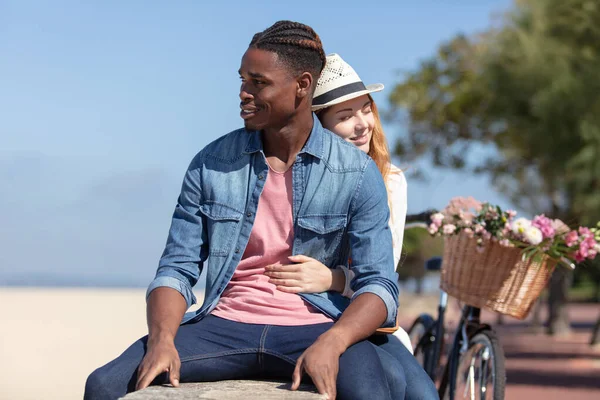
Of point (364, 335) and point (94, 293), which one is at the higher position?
point (364, 335)

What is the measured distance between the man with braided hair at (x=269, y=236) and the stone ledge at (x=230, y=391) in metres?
0.08

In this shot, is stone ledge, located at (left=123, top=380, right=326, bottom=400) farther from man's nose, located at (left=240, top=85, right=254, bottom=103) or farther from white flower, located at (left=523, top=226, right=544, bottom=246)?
white flower, located at (left=523, top=226, right=544, bottom=246)

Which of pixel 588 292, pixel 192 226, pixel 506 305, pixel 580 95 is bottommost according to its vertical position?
pixel 588 292

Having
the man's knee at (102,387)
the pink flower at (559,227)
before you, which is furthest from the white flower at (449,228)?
the man's knee at (102,387)

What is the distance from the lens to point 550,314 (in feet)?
77.7

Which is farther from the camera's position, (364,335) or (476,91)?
(476,91)

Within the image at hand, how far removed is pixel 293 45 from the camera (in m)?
3.45

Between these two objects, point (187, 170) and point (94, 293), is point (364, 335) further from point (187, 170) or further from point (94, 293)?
point (94, 293)

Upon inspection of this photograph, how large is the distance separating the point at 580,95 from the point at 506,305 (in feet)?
45.7

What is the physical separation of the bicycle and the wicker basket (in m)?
0.23

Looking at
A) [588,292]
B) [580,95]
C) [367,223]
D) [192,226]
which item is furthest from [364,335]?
[588,292]

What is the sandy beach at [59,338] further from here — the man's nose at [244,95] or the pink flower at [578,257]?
the man's nose at [244,95]

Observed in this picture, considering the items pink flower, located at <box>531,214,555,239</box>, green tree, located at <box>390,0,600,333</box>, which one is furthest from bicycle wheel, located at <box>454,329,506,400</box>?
green tree, located at <box>390,0,600,333</box>

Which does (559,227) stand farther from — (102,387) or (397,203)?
(102,387)
